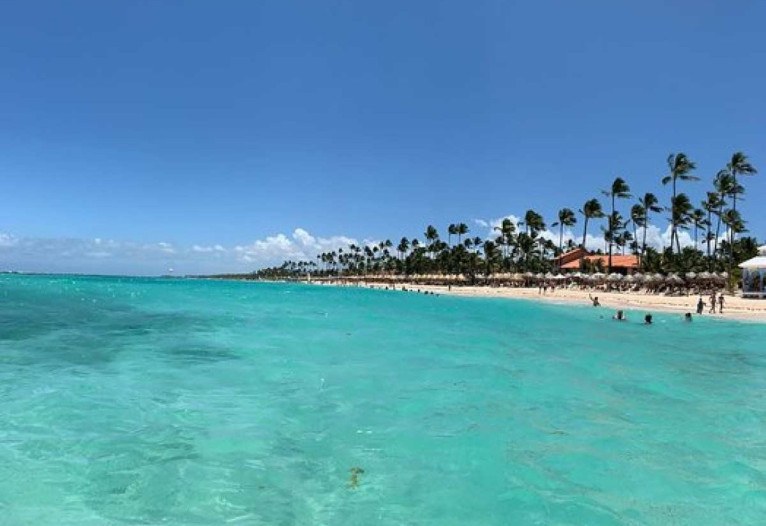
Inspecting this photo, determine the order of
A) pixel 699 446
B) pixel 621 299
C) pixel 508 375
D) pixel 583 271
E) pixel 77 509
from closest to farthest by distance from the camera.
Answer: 1. pixel 77 509
2. pixel 699 446
3. pixel 508 375
4. pixel 621 299
5. pixel 583 271

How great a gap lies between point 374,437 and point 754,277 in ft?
192

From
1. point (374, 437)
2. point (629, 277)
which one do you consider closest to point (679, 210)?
point (629, 277)

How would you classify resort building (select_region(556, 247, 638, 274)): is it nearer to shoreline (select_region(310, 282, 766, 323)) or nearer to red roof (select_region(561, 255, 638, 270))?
red roof (select_region(561, 255, 638, 270))

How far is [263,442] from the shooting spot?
9.61 m

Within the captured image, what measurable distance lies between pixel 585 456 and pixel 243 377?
9336mm

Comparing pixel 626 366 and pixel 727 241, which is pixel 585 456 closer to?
pixel 626 366

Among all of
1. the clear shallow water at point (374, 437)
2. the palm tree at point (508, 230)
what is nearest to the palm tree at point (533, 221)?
the palm tree at point (508, 230)

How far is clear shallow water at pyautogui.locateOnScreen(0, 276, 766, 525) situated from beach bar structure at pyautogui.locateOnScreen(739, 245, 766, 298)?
128 ft

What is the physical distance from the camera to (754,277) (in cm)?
5644

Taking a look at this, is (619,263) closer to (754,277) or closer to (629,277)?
(629,277)

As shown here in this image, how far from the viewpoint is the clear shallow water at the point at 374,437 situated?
7.07 m

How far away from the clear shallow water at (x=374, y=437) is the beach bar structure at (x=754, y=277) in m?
39.0

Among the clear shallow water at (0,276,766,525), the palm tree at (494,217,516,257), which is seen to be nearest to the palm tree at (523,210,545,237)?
the palm tree at (494,217,516,257)

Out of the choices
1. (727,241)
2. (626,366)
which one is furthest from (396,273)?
(626,366)
